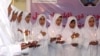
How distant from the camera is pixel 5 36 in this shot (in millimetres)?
1604

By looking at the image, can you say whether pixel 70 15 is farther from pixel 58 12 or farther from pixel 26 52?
pixel 26 52

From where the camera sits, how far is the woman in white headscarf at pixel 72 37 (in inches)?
102

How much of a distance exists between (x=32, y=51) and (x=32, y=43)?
11.1 inches

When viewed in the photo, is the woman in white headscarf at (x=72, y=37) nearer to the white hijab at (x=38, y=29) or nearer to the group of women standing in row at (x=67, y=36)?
the group of women standing in row at (x=67, y=36)

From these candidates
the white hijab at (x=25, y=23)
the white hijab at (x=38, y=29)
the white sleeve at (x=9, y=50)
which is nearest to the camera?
the white sleeve at (x=9, y=50)

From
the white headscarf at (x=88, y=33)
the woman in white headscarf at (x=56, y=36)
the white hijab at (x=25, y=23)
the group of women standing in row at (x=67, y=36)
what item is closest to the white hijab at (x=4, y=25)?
the white hijab at (x=25, y=23)

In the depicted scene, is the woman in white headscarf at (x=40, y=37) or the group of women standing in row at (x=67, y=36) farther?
the group of women standing in row at (x=67, y=36)

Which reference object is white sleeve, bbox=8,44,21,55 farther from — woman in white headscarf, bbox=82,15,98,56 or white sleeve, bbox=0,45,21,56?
woman in white headscarf, bbox=82,15,98,56

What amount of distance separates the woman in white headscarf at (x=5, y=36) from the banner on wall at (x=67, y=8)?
35.5 inches

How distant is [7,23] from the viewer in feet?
5.41

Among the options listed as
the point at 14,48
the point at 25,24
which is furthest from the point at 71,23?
the point at 14,48

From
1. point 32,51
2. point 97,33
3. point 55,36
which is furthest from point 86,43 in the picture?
point 32,51

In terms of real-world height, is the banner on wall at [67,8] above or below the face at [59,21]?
above

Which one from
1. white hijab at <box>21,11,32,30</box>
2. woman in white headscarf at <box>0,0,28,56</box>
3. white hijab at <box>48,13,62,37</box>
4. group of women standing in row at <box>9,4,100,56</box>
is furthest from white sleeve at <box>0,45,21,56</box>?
white hijab at <box>48,13,62,37</box>
